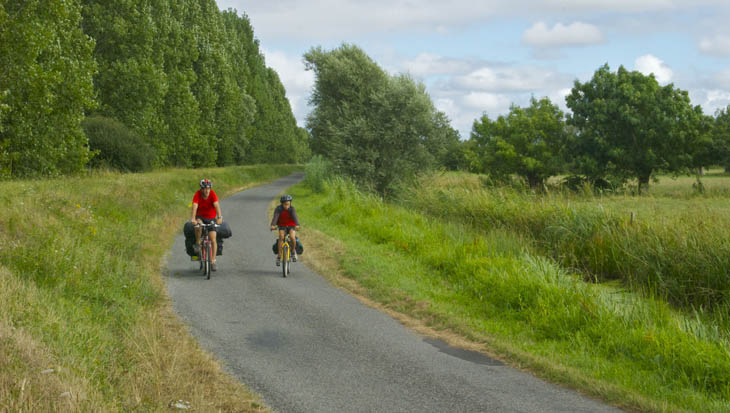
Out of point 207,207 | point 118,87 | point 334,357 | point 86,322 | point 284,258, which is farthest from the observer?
point 118,87

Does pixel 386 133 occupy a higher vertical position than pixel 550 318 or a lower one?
higher

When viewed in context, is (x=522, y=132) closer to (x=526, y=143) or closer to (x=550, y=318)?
(x=526, y=143)

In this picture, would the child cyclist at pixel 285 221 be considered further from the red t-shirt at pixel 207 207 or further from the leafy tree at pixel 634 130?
the leafy tree at pixel 634 130

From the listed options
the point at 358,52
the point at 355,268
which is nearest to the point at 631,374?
the point at 355,268

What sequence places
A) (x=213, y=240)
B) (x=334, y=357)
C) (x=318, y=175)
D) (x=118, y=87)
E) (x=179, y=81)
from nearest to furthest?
(x=334, y=357) < (x=213, y=240) < (x=118, y=87) < (x=318, y=175) < (x=179, y=81)

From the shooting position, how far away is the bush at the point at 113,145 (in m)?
25.4

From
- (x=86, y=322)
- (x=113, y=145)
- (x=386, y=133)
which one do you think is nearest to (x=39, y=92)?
(x=113, y=145)

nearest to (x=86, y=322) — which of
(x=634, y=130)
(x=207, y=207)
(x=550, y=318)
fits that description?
Answer: (x=207, y=207)

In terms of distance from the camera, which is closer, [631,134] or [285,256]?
[285,256]

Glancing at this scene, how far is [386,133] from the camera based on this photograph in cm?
2920

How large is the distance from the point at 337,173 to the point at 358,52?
7957 mm

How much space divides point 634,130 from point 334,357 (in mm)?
44611

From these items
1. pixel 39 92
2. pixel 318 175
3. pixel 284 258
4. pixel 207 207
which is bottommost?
pixel 284 258

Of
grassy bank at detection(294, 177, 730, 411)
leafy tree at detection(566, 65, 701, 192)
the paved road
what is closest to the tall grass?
grassy bank at detection(294, 177, 730, 411)
